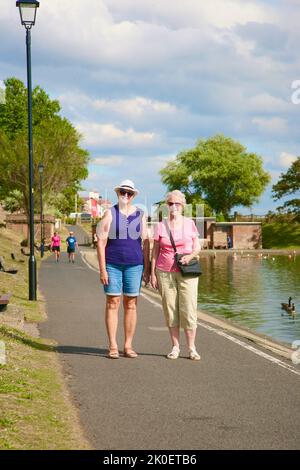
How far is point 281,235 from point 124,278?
281 feet

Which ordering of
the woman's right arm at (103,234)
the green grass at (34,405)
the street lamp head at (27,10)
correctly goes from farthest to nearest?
1. the street lamp head at (27,10)
2. the woman's right arm at (103,234)
3. the green grass at (34,405)

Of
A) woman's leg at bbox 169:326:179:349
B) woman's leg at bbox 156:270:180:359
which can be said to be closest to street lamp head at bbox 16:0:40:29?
woman's leg at bbox 156:270:180:359

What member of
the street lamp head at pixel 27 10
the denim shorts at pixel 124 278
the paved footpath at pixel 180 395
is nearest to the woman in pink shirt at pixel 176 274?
the denim shorts at pixel 124 278

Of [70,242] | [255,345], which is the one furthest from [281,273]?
[255,345]

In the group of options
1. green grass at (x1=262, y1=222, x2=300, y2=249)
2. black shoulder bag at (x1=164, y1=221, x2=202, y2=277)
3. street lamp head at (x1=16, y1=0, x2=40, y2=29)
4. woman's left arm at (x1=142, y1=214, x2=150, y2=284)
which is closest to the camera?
woman's left arm at (x1=142, y1=214, x2=150, y2=284)

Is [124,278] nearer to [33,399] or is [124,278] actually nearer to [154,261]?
[154,261]

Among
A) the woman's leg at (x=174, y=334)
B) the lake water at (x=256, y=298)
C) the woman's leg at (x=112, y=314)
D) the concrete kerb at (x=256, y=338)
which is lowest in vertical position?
the lake water at (x=256, y=298)

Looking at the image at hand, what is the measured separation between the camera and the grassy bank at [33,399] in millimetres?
5727

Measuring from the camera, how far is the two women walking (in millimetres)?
9078

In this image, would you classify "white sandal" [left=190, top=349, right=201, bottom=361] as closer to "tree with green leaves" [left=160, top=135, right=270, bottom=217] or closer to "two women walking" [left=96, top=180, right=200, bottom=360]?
"two women walking" [left=96, top=180, right=200, bottom=360]

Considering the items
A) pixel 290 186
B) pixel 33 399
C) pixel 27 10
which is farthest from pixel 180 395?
pixel 290 186

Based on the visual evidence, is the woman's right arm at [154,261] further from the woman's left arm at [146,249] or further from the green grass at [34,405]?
the green grass at [34,405]

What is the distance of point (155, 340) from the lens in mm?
11289
